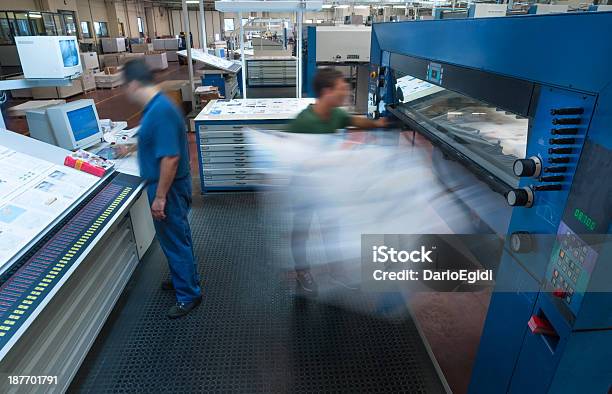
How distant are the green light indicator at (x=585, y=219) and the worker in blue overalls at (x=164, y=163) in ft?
5.84

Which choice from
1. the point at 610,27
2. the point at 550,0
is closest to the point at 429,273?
the point at 610,27

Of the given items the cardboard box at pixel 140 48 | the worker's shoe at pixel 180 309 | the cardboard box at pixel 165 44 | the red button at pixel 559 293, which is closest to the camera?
the red button at pixel 559 293

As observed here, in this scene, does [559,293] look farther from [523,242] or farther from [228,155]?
[228,155]

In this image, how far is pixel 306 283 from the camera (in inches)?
107

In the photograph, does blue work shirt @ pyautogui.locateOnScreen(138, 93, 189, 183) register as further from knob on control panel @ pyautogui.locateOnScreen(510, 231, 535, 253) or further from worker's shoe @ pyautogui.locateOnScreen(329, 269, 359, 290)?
knob on control panel @ pyautogui.locateOnScreen(510, 231, 535, 253)

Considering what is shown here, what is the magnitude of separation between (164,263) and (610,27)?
9.72 feet

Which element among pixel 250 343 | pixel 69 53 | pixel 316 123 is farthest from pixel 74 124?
pixel 250 343

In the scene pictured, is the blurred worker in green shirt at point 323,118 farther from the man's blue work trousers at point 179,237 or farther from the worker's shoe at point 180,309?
the worker's shoe at point 180,309

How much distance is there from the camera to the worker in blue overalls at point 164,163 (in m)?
2.06

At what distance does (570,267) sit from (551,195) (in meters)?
0.20

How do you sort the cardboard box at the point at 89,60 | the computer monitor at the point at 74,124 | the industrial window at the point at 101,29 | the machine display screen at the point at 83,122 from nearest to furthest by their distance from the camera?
the computer monitor at the point at 74,124 < the machine display screen at the point at 83,122 < the cardboard box at the point at 89,60 < the industrial window at the point at 101,29

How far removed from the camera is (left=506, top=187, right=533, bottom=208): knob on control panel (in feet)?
3.70

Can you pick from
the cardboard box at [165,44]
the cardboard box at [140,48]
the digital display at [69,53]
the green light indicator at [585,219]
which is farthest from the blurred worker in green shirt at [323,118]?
the cardboard box at [165,44]

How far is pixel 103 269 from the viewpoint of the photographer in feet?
7.82
